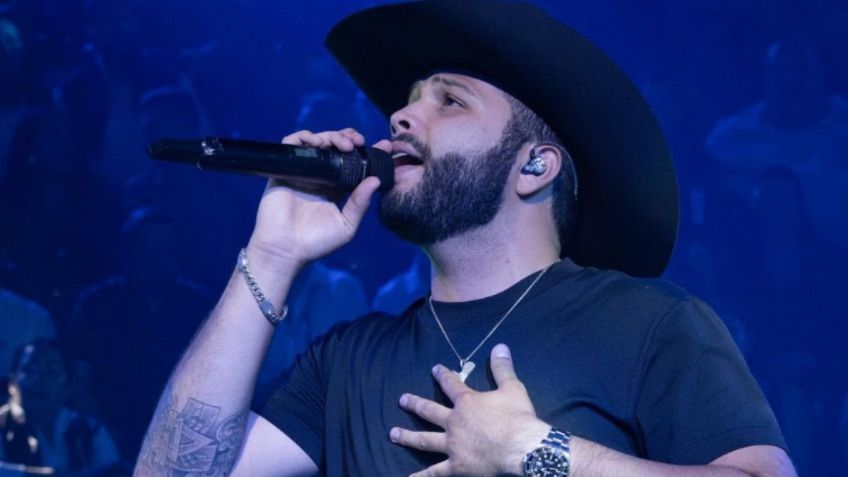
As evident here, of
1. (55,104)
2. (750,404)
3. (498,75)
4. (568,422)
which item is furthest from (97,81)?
(750,404)

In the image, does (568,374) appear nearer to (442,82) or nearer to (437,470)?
(437,470)

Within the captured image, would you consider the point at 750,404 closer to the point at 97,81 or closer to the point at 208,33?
the point at 208,33

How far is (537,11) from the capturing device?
1704 mm

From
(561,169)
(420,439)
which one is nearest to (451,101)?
(561,169)

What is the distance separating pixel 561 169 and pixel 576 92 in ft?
0.53

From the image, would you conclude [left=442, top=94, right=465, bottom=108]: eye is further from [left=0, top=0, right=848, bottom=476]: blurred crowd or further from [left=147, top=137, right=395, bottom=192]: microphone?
[left=0, top=0, right=848, bottom=476]: blurred crowd

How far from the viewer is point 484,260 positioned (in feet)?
5.70

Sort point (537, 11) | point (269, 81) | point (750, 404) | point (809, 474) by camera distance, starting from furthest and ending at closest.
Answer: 1. point (269, 81)
2. point (809, 474)
3. point (537, 11)
4. point (750, 404)

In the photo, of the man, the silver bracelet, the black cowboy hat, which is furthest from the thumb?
the black cowboy hat

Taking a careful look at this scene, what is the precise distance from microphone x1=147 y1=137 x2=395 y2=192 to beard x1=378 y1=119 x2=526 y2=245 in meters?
0.05

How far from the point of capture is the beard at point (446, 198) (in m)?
1.69

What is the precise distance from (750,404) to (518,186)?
627 mm

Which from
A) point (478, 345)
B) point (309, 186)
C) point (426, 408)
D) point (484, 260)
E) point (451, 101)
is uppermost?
point (451, 101)

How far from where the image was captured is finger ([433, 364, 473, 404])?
57.6 inches
